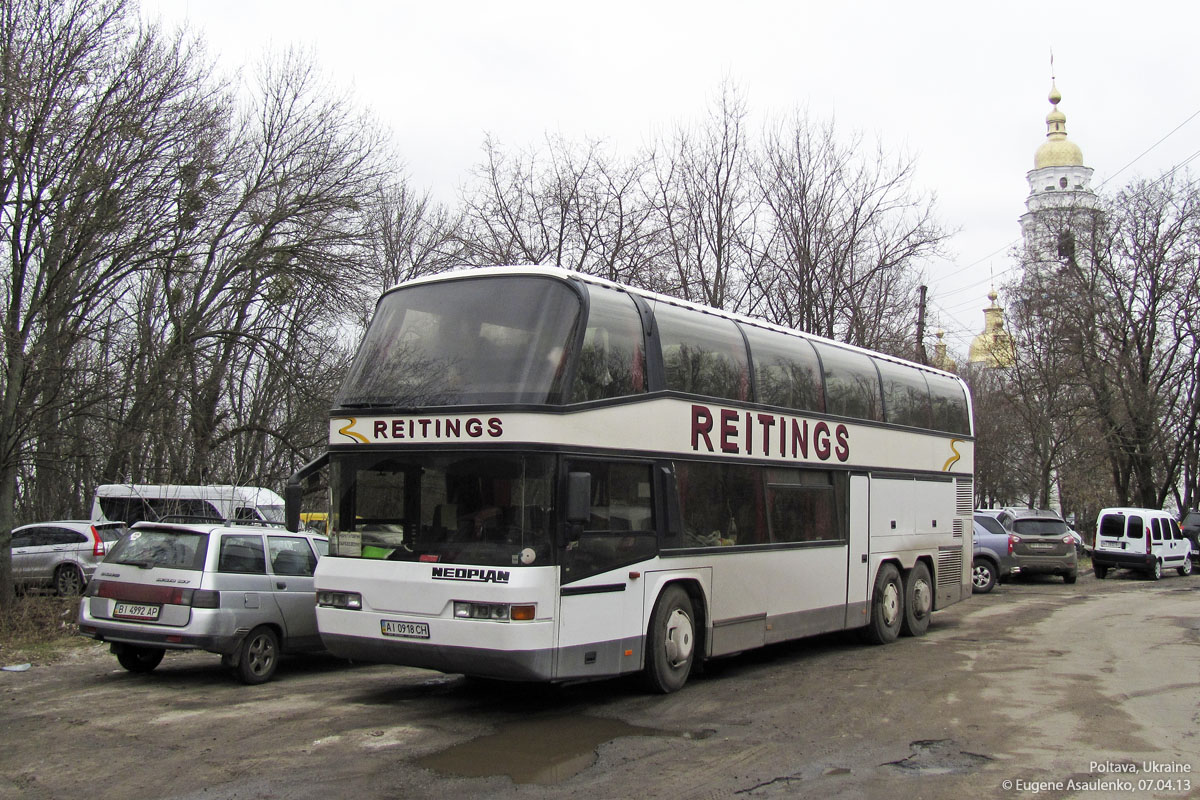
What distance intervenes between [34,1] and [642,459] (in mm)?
11727

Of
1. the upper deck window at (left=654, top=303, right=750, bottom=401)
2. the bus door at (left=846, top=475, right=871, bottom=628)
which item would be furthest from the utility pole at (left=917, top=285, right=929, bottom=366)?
the upper deck window at (left=654, top=303, right=750, bottom=401)

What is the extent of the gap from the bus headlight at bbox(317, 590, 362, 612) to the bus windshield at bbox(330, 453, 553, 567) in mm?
341

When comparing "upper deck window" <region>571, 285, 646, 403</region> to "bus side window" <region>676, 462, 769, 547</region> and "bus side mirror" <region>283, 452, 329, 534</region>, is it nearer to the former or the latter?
"bus side window" <region>676, 462, 769, 547</region>

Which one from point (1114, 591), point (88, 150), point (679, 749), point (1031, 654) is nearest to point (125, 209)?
point (88, 150)

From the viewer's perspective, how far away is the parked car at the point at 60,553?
19250mm

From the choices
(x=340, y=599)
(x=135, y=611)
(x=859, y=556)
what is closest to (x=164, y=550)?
(x=135, y=611)

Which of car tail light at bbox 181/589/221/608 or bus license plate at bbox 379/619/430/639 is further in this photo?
car tail light at bbox 181/589/221/608

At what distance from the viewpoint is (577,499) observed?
8359 millimetres

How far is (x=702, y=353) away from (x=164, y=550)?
230 inches

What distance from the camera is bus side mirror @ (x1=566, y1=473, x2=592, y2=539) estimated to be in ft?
27.4

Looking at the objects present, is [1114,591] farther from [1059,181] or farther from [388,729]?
[1059,181]

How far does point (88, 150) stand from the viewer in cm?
1466

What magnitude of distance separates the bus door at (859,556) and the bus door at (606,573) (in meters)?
4.60

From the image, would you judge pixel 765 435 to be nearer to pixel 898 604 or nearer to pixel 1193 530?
pixel 898 604
